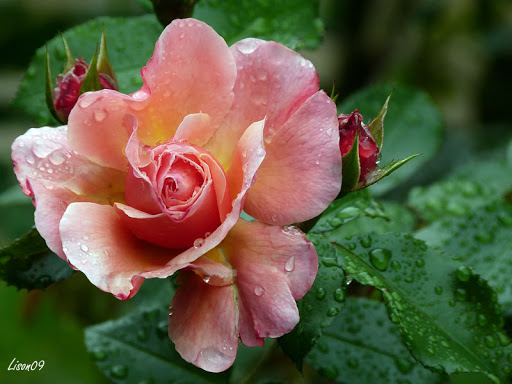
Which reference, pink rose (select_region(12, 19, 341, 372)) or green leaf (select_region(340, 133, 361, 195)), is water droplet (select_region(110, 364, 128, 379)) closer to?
pink rose (select_region(12, 19, 341, 372))

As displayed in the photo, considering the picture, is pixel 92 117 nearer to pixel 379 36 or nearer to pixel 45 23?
pixel 379 36

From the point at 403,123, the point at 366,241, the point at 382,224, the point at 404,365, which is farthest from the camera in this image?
the point at 403,123

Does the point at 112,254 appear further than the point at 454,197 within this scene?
No

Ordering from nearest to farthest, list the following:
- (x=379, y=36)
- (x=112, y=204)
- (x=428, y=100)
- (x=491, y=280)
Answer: (x=112, y=204)
(x=491, y=280)
(x=428, y=100)
(x=379, y=36)

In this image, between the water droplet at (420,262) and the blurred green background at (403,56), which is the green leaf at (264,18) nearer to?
the water droplet at (420,262)

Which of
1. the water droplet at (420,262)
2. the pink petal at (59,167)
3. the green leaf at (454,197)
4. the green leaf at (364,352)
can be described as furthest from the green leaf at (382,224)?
the pink petal at (59,167)

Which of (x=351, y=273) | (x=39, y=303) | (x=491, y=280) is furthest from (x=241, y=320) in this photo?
(x=39, y=303)

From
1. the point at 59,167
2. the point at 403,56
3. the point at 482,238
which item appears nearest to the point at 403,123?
the point at 482,238

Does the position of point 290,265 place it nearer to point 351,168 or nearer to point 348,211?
point 351,168
